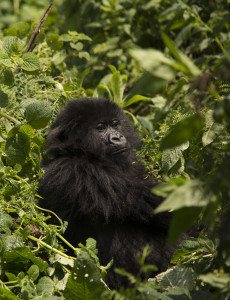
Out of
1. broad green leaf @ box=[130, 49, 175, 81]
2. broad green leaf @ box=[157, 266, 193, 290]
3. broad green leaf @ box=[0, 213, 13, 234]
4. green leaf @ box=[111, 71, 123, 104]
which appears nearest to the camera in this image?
broad green leaf @ box=[130, 49, 175, 81]

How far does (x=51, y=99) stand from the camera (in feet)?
14.0

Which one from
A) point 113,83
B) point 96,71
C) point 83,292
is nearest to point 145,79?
point 83,292

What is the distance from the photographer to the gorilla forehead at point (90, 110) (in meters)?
4.04

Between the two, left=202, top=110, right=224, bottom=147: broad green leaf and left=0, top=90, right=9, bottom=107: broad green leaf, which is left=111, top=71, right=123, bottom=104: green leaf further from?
left=202, top=110, right=224, bottom=147: broad green leaf

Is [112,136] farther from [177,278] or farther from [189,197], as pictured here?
[189,197]

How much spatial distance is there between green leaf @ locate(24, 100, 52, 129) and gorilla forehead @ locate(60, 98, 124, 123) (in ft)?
2.88

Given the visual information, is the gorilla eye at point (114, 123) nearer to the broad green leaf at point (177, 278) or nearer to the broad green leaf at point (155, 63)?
the broad green leaf at point (177, 278)

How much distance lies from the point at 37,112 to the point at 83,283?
3.97ft

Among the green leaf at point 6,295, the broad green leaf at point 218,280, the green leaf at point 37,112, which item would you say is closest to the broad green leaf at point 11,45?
the green leaf at point 37,112

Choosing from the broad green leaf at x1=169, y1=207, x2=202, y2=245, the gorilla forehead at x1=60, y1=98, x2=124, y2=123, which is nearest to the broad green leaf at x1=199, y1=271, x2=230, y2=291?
the broad green leaf at x1=169, y1=207, x2=202, y2=245

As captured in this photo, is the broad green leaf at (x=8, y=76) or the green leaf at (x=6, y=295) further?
the broad green leaf at (x=8, y=76)

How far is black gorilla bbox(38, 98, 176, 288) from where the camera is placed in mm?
3426

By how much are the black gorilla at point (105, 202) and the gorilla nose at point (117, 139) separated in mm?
110

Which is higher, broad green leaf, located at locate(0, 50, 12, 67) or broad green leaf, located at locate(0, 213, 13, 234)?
broad green leaf, located at locate(0, 50, 12, 67)
